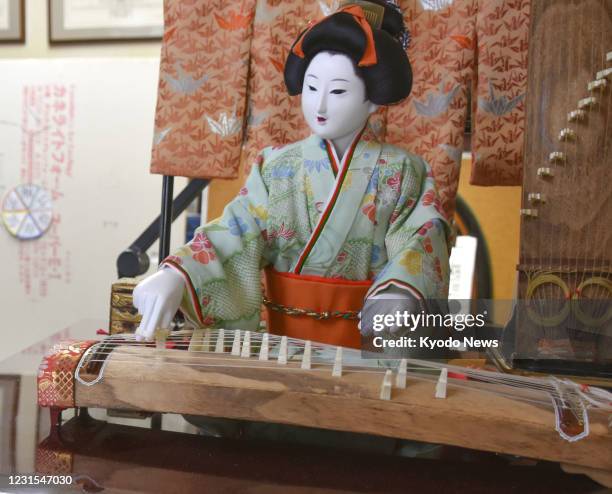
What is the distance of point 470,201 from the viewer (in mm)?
2049

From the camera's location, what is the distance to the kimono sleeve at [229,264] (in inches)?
46.3

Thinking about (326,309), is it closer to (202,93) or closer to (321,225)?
(321,225)

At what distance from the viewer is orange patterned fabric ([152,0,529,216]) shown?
5.29 feet

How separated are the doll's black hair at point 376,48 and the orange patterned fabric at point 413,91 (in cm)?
43

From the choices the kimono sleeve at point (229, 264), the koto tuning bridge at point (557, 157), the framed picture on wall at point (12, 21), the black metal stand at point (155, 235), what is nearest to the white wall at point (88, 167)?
the framed picture on wall at point (12, 21)

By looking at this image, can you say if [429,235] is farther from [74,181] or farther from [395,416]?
[74,181]

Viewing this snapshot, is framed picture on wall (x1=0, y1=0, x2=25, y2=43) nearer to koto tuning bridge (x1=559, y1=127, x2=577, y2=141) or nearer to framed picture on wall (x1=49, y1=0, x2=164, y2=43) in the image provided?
framed picture on wall (x1=49, y1=0, x2=164, y2=43)

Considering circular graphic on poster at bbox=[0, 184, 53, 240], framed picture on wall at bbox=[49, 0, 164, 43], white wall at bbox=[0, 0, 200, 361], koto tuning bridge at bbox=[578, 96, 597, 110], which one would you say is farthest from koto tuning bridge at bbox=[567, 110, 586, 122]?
circular graphic on poster at bbox=[0, 184, 53, 240]

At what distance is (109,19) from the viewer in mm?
2191

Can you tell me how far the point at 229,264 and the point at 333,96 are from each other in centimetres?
39

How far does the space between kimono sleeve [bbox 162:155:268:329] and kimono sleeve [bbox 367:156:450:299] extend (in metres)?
0.26

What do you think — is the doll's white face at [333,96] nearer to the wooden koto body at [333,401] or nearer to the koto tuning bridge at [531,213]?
the koto tuning bridge at [531,213]

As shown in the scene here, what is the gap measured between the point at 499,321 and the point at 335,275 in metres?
0.35

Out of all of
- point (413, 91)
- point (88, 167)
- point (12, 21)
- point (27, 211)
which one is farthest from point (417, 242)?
point (12, 21)
